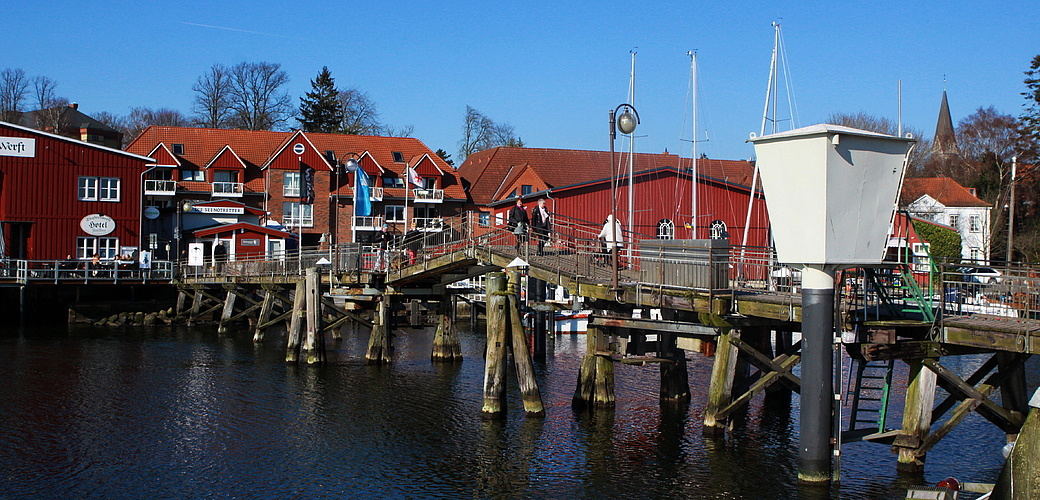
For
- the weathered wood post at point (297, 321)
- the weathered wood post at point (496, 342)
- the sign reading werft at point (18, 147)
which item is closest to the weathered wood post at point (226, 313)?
the weathered wood post at point (297, 321)

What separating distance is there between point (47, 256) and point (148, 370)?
2296cm

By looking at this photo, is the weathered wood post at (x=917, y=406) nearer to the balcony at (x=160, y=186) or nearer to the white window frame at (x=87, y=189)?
the white window frame at (x=87, y=189)

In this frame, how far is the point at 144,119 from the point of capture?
101m

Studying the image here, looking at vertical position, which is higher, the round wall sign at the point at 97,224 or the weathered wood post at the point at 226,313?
the round wall sign at the point at 97,224

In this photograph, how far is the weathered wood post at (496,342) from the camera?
2145cm

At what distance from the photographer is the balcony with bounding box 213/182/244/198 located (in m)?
62.5

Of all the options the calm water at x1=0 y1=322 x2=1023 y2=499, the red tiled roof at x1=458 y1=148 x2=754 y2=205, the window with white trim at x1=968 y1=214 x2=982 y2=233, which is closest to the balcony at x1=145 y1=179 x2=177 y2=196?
the red tiled roof at x1=458 y1=148 x2=754 y2=205

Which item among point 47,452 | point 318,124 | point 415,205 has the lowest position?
point 47,452

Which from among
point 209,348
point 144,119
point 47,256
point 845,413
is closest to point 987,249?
point 845,413

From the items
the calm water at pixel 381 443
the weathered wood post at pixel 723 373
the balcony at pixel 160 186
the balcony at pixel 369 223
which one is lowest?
the calm water at pixel 381 443

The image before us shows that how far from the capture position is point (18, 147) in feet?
163

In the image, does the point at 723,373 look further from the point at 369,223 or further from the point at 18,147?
the point at 369,223

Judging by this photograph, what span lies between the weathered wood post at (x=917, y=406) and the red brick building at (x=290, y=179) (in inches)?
1848

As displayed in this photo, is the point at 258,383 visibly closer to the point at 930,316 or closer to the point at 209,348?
the point at 209,348
